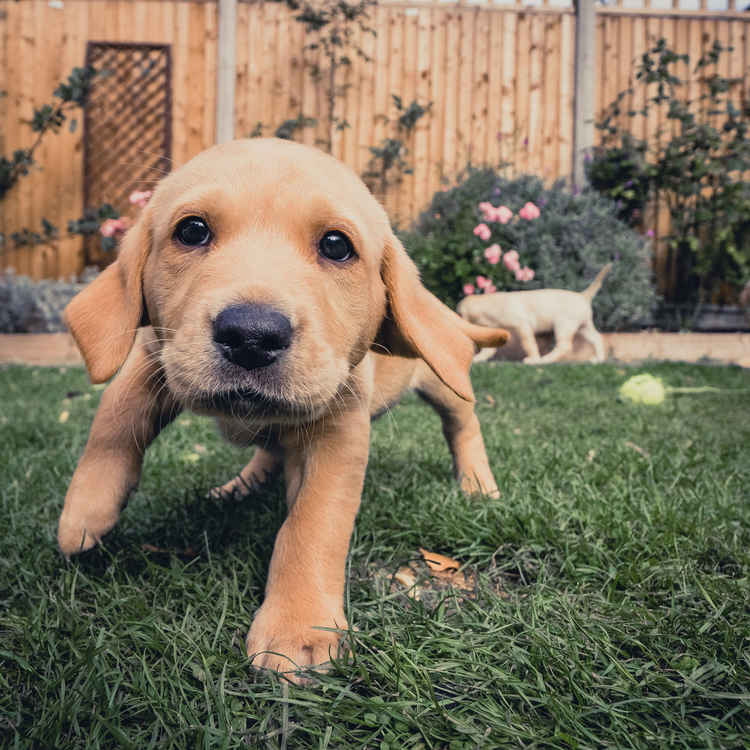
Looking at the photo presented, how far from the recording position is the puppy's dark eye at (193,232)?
1.39 m

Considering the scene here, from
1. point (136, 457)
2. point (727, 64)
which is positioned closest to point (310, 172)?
point (136, 457)

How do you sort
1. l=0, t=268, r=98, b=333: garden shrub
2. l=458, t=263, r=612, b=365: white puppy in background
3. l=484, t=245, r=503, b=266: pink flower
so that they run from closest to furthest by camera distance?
l=0, t=268, r=98, b=333: garden shrub → l=458, t=263, r=612, b=365: white puppy in background → l=484, t=245, r=503, b=266: pink flower

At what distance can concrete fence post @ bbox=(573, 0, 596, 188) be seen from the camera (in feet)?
28.6

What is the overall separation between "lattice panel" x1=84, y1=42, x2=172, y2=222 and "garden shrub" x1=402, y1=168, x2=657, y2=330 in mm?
3822

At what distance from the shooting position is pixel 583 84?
8.77 meters

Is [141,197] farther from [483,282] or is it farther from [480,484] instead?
[483,282]

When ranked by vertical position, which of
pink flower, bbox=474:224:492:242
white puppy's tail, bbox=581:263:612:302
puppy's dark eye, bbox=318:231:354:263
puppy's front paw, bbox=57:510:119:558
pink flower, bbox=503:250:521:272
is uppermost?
pink flower, bbox=474:224:492:242

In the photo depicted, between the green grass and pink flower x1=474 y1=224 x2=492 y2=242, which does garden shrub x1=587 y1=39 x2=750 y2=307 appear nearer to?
pink flower x1=474 y1=224 x2=492 y2=242

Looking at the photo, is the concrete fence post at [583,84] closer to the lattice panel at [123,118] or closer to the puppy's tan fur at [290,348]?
the lattice panel at [123,118]

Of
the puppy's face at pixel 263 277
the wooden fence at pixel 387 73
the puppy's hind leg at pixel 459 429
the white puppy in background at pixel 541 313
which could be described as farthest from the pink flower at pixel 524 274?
the puppy's face at pixel 263 277

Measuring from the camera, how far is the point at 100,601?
1395mm

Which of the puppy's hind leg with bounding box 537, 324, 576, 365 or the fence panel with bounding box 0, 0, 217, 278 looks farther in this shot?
the fence panel with bounding box 0, 0, 217, 278

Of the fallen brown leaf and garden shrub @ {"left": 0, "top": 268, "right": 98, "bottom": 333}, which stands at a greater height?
garden shrub @ {"left": 0, "top": 268, "right": 98, "bottom": 333}

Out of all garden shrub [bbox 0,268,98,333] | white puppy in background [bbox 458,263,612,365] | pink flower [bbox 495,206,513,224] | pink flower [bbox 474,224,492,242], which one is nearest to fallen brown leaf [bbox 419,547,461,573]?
white puppy in background [bbox 458,263,612,365]
